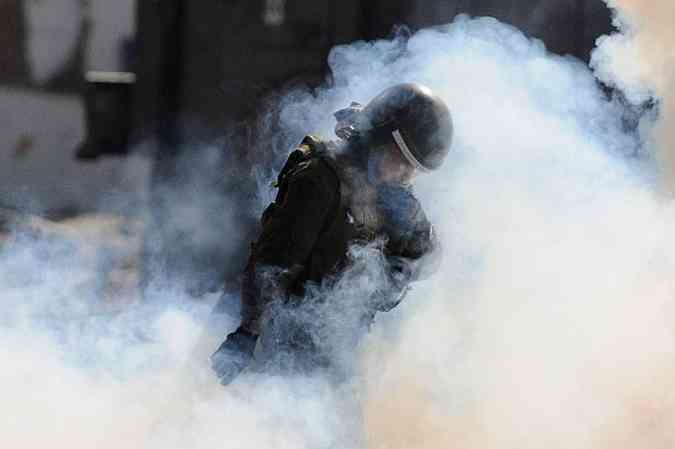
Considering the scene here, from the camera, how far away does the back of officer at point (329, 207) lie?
11.3ft

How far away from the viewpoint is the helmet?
3.56m

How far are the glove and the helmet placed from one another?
86 cm

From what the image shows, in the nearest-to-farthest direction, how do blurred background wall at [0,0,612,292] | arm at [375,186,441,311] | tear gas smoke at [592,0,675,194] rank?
1. arm at [375,186,441,311]
2. tear gas smoke at [592,0,675,194]
3. blurred background wall at [0,0,612,292]

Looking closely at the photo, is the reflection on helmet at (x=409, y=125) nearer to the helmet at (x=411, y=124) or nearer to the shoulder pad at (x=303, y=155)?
the helmet at (x=411, y=124)

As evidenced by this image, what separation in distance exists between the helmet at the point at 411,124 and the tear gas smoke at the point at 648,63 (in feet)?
5.15

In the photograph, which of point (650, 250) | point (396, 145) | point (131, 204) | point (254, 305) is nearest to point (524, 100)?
point (650, 250)

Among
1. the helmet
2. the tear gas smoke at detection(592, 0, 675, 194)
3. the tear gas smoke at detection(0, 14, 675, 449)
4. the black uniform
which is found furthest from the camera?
the tear gas smoke at detection(592, 0, 675, 194)

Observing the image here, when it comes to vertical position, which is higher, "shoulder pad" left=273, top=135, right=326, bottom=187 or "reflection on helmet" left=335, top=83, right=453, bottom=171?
"reflection on helmet" left=335, top=83, right=453, bottom=171

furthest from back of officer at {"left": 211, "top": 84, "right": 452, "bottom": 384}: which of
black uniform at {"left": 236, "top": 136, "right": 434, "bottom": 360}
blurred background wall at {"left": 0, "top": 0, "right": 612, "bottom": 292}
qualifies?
blurred background wall at {"left": 0, "top": 0, "right": 612, "bottom": 292}

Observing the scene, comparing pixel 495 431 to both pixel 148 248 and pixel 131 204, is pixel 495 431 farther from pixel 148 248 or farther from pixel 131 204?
pixel 131 204

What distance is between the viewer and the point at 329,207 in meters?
3.45

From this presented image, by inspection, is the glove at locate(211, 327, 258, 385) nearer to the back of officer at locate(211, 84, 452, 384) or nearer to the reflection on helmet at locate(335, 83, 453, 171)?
the back of officer at locate(211, 84, 452, 384)

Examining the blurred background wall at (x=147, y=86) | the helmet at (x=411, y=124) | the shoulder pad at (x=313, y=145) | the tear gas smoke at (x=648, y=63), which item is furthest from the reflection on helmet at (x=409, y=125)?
the blurred background wall at (x=147, y=86)

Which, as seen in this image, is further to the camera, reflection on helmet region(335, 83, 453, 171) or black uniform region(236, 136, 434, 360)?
reflection on helmet region(335, 83, 453, 171)
